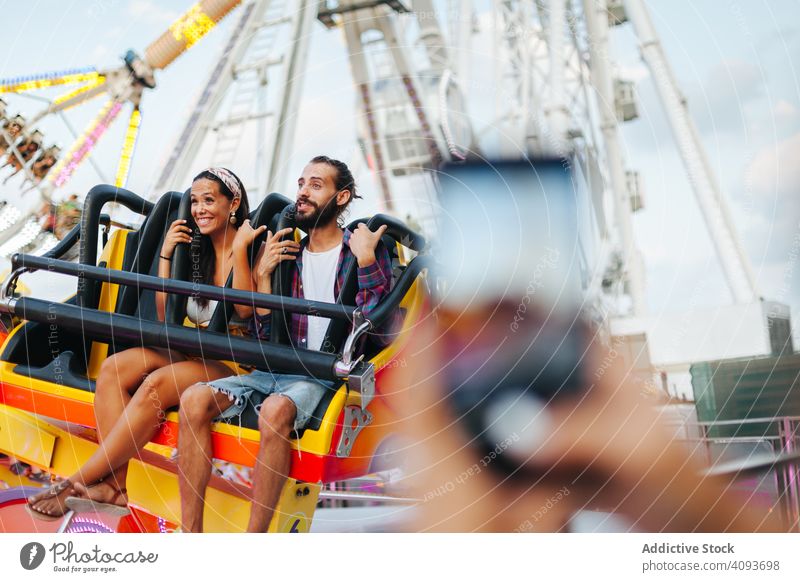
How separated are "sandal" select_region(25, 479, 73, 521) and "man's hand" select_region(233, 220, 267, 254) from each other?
1.95 feet

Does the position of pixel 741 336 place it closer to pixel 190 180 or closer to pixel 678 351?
pixel 678 351

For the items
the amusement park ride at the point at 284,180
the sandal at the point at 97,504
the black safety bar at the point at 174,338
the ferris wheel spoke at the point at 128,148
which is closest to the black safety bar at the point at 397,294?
the amusement park ride at the point at 284,180

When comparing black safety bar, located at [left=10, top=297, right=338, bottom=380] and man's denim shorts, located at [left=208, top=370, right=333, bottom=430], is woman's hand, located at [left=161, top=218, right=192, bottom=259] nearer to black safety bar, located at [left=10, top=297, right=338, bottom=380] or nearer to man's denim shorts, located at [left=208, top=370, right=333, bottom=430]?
black safety bar, located at [left=10, top=297, right=338, bottom=380]

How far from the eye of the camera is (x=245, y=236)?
1.73 meters

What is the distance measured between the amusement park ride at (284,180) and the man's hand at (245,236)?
35 mm

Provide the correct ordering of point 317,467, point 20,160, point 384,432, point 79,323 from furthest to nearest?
1. point 20,160
2. point 79,323
3. point 384,432
4. point 317,467

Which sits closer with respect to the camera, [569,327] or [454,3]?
[569,327]

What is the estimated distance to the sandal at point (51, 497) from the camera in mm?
1694

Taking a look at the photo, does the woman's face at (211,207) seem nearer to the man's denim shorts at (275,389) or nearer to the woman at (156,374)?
the woman at (156,374)

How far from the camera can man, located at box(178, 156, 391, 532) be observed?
1.46 meters

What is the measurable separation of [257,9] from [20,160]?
689 mm

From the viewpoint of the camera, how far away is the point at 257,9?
2.02 metres
